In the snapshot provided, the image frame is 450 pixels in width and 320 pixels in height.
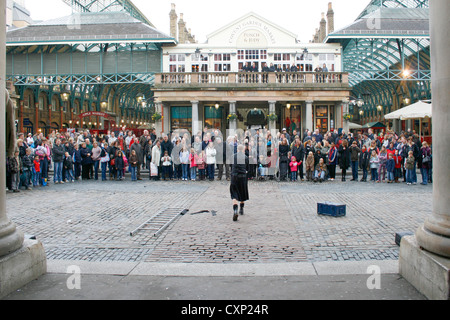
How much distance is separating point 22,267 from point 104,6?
55.3 metres

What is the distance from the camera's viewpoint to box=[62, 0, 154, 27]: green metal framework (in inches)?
1828

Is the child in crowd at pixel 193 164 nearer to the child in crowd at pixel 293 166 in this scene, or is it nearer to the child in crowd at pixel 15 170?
the child in crowd at pixel 293 166

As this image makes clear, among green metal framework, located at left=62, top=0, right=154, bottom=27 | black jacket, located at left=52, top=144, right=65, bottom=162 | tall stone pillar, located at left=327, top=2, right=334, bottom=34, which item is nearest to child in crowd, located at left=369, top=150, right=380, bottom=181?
black jacket, located at left=52, top=144, right=65, bottom=162

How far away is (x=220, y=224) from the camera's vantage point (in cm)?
849

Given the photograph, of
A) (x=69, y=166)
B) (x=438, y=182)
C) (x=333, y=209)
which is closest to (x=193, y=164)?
(x=69, y=166)

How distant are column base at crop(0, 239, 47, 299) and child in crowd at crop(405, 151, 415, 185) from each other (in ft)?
49.6

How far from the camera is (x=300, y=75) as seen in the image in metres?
26.3

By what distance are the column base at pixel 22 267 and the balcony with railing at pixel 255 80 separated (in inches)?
872

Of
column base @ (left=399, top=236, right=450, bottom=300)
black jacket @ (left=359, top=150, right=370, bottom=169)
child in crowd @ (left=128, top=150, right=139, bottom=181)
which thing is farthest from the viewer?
child in crowd @ (left=128, top=150, right=139, bottom=181)

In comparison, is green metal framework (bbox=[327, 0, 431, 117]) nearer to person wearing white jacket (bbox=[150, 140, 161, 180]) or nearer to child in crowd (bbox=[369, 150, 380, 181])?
child in crowd (bbox=[369, 150, 380, 181])

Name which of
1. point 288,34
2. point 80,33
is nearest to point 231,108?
point 288,34

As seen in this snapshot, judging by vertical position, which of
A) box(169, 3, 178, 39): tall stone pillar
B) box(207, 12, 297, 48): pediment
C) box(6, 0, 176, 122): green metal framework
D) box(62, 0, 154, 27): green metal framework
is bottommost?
box(6, 0, 176, 122): green metal framework

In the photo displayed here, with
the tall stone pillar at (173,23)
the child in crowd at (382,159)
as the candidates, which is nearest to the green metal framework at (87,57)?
the tall stone pillar at (173,23)
